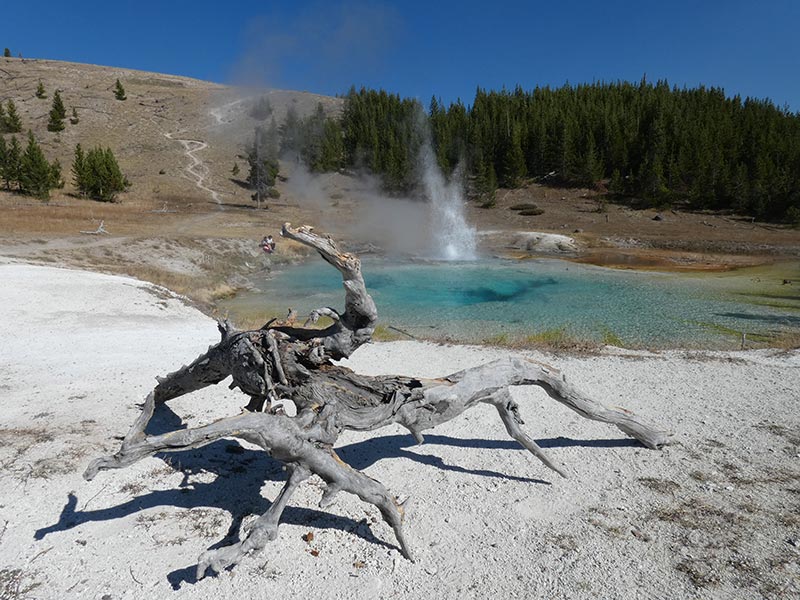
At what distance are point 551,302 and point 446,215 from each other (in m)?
34.7

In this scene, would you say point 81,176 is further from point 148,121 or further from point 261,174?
point 148,121

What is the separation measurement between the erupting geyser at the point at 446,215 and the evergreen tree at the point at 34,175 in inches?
1428

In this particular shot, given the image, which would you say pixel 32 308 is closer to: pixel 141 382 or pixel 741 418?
pixel 141 382

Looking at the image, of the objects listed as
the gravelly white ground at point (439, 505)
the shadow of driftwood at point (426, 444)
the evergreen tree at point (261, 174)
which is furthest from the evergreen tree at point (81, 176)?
the shadow of driftwood at point (426, 444)

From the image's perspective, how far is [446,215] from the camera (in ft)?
181

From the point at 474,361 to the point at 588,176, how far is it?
206 feet

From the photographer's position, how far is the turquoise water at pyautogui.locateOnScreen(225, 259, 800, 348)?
1689cm

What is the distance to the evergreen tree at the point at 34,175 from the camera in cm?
4416

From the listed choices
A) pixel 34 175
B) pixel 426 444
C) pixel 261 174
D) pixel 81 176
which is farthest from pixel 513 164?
pixel 426 444

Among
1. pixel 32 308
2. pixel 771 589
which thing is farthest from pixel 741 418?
pixel 32 308

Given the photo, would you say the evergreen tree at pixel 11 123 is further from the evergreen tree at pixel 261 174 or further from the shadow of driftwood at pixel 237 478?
the shadow of driftwood at pixel 237 478

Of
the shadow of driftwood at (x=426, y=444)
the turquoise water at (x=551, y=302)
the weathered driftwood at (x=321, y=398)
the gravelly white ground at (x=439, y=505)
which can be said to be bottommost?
the turquoise water at (x=551, y=302)

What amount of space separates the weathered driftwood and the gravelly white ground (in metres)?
0.68

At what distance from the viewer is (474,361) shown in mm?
12539
